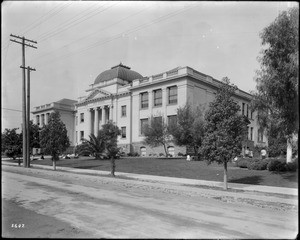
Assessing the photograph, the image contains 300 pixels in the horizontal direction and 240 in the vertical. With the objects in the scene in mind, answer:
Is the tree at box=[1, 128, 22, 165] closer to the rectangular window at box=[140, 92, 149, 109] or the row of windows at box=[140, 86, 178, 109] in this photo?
the rectangular window at box=[140, 92, 149, 109]

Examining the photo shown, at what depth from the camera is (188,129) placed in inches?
1312

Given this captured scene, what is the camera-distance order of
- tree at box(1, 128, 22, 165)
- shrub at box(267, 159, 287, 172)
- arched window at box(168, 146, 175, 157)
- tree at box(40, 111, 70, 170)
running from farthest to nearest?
arched window at box(168, 146, 175, 157) < tree at box(1, 128, 22, 165) < tree at box(40, 111, 70, 170) < shrub at box(267, 159, 287, 172)

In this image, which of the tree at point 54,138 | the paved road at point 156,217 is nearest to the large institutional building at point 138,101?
the tree at point 54,138

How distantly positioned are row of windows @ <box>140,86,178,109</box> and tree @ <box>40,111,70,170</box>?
20.5m

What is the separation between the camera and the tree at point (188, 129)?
32438mm

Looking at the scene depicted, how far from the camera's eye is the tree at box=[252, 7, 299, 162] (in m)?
12.9

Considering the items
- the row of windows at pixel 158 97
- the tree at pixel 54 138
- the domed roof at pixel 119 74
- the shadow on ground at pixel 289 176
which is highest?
the domed roof at pixel 119 74

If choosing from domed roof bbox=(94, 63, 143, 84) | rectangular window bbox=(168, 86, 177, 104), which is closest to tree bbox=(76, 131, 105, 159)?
rectangular window bbox=(168, 86, 177, 104)

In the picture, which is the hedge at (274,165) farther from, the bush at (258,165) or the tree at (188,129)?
the tree at (188,129)

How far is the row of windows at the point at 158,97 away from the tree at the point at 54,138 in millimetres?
20529

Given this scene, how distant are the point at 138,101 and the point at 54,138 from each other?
23061mm

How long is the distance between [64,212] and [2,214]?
168 centimetres

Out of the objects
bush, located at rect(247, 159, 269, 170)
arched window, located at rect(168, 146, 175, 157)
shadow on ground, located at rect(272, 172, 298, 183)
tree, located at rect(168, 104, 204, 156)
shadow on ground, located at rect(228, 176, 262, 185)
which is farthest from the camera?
arched window, located at rect(168, 146, 175, 157)

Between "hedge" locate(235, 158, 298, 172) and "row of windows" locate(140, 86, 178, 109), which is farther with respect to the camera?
"row of windows" locate(140, 86, 178, 109)
